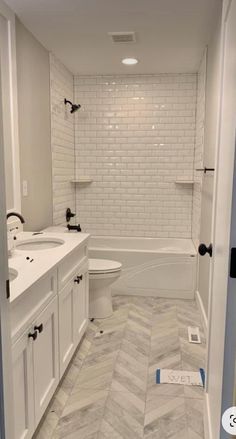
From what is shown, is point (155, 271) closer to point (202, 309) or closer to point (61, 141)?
point (202, 309)

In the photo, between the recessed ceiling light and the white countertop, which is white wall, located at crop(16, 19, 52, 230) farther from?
the recessed ceiling light

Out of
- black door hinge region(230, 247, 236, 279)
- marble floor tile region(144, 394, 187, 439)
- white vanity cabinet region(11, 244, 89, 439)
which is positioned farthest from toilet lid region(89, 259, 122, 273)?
black door hinge region(230, 247, 236, 279)

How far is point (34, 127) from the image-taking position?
10.1 feet

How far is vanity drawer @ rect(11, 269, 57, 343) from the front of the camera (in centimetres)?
140

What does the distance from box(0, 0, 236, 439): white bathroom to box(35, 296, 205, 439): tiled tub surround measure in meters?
0.01

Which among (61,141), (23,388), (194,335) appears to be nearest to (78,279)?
(23,388)

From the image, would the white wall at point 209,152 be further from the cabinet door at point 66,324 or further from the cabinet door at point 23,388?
the cabinet door at point 23,388

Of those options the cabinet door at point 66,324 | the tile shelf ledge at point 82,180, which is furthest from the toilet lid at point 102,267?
the tile shelf ledge at point 82,180

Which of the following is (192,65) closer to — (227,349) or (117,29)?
(117,29)

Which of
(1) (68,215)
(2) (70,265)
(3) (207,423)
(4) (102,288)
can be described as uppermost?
(1) (68,215)

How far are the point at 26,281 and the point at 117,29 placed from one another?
2261 millimetres

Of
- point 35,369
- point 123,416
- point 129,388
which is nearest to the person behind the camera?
point 35,369

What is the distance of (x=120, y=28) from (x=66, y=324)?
2.31 m

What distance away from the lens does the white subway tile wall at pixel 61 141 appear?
11.8 feet
